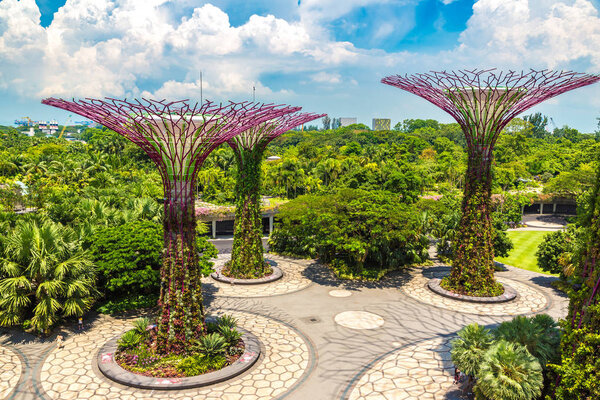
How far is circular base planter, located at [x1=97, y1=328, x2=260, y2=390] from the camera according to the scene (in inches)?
405

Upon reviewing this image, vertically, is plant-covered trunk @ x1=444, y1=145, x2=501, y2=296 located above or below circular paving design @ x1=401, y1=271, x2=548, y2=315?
above

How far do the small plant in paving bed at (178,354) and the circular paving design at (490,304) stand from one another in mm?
8734

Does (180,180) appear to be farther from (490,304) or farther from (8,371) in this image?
(490,304)

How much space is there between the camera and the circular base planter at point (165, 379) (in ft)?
33.8

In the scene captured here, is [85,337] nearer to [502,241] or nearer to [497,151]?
[502,241]

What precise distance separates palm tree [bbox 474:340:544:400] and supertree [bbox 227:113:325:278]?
39.8ft

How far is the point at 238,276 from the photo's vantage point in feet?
63.5

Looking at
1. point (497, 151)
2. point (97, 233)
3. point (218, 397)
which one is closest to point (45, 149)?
point (97, 233)

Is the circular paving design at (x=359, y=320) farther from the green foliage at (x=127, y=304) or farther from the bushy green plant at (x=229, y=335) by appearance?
the green foliage at (x=127, y=304)

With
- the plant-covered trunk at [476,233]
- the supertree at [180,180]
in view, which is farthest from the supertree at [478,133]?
the supertree at [180,180]

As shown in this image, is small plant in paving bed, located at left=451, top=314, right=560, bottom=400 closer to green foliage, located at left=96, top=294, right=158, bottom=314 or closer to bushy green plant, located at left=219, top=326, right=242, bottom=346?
bushy green plant, located at left=219, top=326, right=242, bottom=346

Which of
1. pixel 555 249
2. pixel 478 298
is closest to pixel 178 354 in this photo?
pixel 478 298

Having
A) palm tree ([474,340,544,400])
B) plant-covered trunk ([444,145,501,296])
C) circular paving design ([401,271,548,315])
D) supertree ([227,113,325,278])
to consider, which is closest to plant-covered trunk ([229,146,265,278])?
supertree ([227,113,325,278])

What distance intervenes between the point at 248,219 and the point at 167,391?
9.80 m
